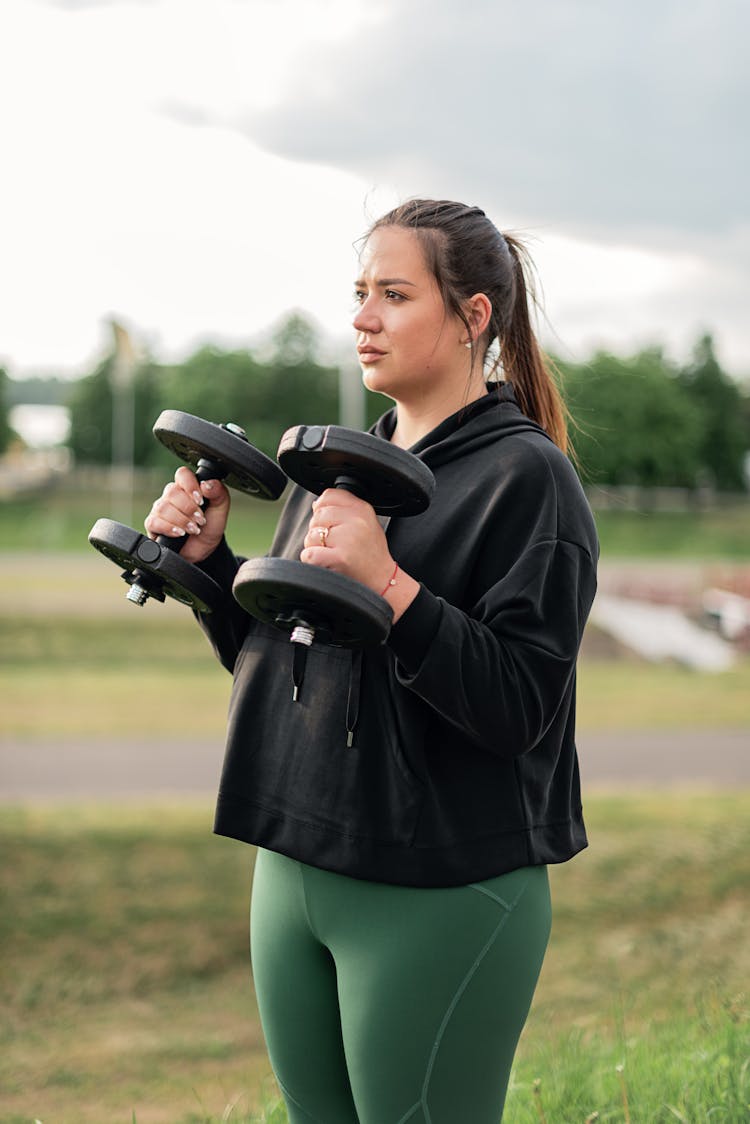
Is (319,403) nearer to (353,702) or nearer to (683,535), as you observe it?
(683,535)

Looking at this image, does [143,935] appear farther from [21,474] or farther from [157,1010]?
[21,474]

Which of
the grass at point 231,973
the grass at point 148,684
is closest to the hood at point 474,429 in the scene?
the grass at point 231,973

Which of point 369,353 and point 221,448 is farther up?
point 369,353

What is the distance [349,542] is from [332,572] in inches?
1.9

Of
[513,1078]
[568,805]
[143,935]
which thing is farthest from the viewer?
[143,935]

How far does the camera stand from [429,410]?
153cm

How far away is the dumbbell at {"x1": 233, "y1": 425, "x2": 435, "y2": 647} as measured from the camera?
121 cm

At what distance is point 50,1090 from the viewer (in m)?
3.78

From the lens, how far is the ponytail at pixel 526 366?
5.23ft

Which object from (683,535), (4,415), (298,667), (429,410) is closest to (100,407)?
(4,415)

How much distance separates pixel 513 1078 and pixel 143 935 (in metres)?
2.86

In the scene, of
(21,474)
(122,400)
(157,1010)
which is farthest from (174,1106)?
(122,400)

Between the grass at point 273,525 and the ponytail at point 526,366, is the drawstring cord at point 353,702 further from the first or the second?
the grass at point 273,525

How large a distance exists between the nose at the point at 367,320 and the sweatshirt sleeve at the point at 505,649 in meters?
0.35
